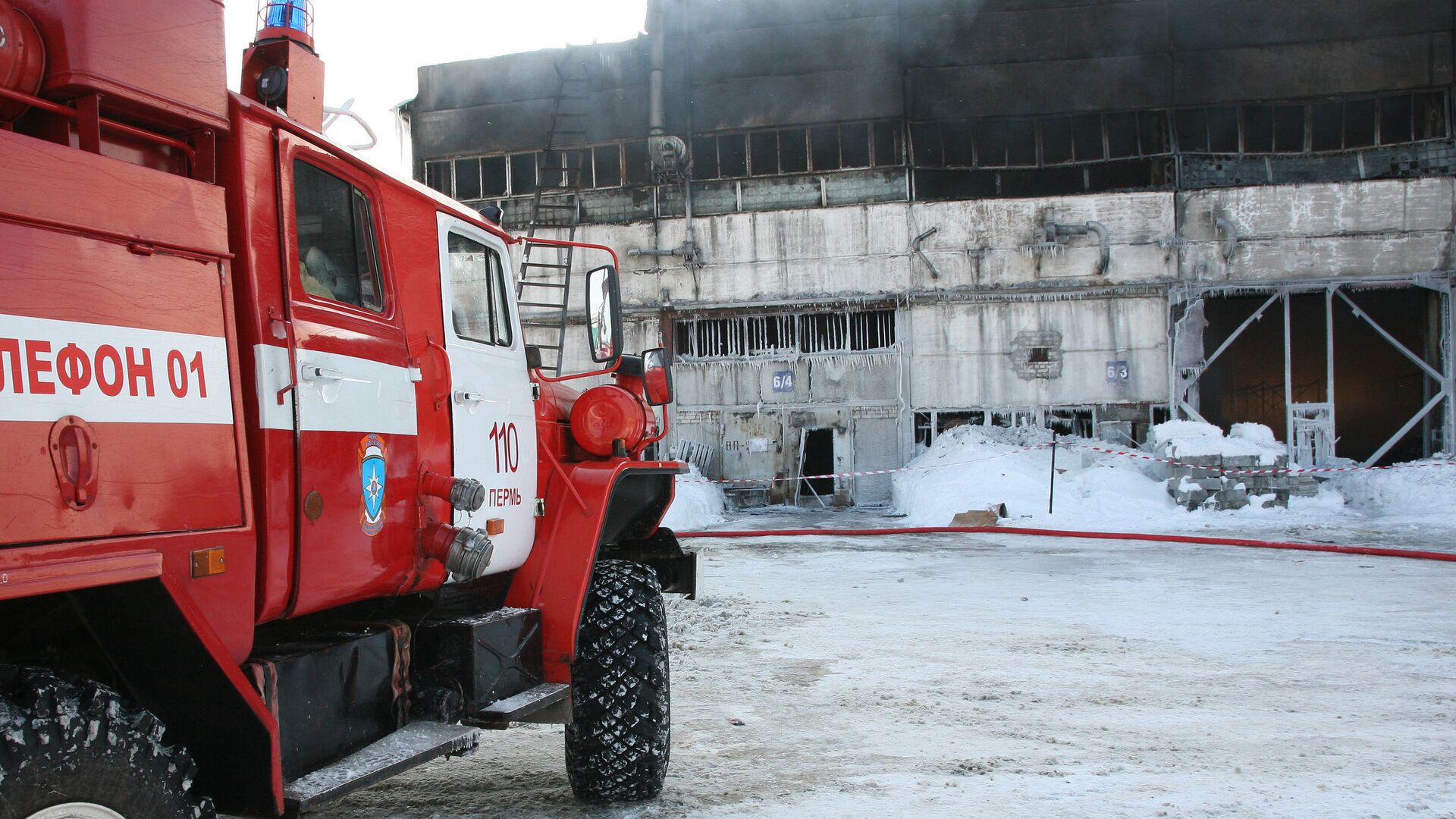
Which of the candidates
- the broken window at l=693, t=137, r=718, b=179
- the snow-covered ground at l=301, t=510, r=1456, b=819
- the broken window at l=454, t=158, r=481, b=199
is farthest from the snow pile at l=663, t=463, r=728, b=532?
the broken window at l=454, t=158, r=481, b=199

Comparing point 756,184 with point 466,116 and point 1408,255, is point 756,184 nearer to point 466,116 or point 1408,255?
point 466,116

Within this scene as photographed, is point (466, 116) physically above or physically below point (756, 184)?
above

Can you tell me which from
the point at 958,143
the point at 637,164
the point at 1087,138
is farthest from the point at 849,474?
the point at 1087,138

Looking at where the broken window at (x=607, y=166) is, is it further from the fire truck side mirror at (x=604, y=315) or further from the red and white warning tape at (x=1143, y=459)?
the fire truck side mirror at (x=604, y=315)

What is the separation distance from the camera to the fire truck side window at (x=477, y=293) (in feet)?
13.9

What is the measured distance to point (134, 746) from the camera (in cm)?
236

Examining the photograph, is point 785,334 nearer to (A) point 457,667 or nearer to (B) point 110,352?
(A) point 457,667

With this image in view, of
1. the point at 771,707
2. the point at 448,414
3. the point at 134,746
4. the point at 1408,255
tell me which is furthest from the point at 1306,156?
the point at 134,746

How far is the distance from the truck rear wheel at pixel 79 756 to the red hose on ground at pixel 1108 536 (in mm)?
13320

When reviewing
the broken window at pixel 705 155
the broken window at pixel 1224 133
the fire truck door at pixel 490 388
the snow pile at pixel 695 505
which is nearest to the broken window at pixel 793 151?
the broken window at pixel 705 155

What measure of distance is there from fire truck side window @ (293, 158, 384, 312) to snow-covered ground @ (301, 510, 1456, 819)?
227 cm

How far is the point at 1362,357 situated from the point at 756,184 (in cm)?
1632

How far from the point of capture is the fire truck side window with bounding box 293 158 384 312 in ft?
11.0

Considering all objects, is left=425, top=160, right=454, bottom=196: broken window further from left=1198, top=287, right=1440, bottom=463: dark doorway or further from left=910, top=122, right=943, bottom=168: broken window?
left=1198, top=287, right=1440, bottom=463: dark doorway
